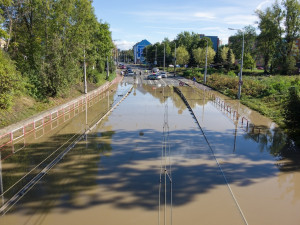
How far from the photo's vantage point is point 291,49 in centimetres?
6078

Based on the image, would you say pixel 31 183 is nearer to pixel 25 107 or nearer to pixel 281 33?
pixel 25 107

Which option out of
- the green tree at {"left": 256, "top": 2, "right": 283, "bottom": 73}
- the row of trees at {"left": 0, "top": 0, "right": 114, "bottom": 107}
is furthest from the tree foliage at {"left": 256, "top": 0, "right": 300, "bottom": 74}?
the row of trees at {"left": 0, "top": 0, "right": 114, "bottom": 107}

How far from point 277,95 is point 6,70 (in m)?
25.1

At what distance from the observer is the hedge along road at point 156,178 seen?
7.75 metres

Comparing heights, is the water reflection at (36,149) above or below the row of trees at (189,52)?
below

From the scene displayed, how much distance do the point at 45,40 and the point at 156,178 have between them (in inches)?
781

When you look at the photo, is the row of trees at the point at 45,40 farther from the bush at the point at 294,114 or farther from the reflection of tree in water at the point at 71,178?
the bush at the point at 294,114

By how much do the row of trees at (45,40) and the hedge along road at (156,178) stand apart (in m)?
8.28

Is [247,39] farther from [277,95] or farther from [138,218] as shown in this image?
[138,218]

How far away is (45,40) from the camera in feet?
82.2

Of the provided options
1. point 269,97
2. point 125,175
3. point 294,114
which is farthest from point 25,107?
point 269,97

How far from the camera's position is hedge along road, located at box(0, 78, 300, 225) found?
25.4 feet

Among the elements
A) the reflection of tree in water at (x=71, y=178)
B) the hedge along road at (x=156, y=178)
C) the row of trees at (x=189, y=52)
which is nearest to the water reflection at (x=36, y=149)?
the hedge along road at (x=156, y=178)

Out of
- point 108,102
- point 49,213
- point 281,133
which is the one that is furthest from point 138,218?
point 108,102
